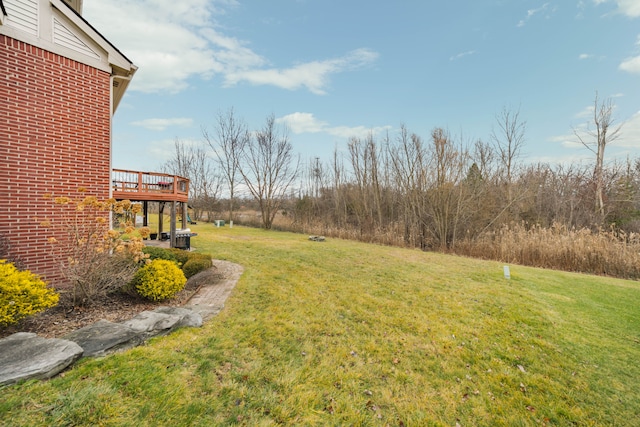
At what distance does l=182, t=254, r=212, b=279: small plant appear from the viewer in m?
5.75

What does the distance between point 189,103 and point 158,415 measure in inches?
629

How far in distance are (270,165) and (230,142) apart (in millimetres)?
5172

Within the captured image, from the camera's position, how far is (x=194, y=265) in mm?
5832

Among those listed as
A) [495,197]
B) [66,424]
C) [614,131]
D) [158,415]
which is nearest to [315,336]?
[158,415]

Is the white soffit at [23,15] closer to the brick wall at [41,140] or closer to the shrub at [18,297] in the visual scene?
the brick wall at [41,140]

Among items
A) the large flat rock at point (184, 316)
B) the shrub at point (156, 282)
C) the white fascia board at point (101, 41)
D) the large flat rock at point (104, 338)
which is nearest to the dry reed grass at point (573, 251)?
the large flat rock at point (184, 316)

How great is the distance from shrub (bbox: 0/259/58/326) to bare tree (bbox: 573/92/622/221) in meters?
20.1

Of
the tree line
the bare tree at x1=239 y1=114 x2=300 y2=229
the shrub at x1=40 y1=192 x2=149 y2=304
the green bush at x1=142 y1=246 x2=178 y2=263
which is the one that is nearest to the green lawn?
the shrub at x1=40 y1=192 x2=149 y2=304

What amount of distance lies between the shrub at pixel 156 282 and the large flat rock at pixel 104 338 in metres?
1.12

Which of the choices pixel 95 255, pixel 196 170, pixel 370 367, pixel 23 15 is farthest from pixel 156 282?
pixel 196 170

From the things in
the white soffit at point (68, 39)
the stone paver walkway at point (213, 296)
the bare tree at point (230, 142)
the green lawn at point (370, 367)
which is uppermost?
the bare tree at point (230, 142)

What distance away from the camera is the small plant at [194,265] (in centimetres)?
575

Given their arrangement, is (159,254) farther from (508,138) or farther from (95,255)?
(508,138)

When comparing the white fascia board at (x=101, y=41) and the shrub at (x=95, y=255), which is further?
the white fascia board at (x=101, y=41)
